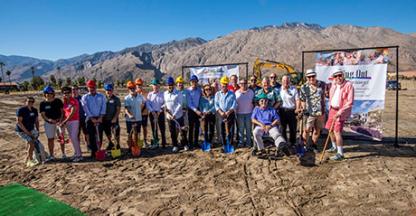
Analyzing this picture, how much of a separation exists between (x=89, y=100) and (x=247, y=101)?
3830 millimetres

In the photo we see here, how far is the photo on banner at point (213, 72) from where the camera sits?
8.89 metres

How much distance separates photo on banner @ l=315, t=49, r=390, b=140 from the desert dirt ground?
53cm

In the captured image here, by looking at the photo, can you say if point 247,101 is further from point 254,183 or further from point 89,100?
point 89,100

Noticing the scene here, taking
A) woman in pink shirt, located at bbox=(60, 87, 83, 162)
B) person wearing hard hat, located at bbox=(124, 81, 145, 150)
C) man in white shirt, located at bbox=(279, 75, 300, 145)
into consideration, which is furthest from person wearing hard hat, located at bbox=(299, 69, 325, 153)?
woman in pink shirt, located at bbox=(60, 87, 83, 162)

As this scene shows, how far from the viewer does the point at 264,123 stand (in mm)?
6539

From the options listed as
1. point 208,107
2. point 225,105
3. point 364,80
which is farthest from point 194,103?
point 364,80

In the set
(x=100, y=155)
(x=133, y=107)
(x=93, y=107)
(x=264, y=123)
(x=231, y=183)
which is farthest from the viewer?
(x=133, y=107)

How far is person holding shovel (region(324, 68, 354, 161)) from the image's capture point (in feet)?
19.7

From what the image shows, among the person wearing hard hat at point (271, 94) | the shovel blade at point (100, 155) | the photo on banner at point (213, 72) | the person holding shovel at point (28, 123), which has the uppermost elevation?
the photo on banner at point (213, 72)

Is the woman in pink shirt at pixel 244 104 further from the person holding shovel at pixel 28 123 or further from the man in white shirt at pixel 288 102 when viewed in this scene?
the person holding shovel at pixel 28 123

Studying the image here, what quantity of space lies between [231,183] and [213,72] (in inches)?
182

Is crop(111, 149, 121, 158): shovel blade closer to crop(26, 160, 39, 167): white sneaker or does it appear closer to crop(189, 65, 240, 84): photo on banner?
crop(26, 160, 39, 167): white sneaker

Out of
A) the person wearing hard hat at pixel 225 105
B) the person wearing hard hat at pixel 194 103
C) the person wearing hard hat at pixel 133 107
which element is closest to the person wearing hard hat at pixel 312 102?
the person wearing hard hat at pixel 225 105

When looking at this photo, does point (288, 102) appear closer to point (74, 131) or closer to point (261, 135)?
point (261, 135)
